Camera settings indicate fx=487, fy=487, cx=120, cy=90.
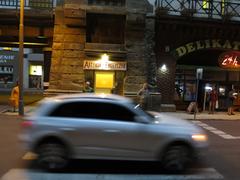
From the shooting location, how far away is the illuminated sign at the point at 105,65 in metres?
27.2

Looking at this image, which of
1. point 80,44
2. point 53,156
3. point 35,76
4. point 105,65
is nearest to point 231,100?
point 105,65

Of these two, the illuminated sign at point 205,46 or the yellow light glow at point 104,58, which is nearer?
the yellow light glow at point 104,58

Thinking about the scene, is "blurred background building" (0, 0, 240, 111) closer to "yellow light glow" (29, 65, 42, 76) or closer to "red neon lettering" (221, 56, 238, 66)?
"red neon lettering" (221, 56, 238, 66)

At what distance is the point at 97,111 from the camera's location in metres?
10.7

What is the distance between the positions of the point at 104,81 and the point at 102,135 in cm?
1725

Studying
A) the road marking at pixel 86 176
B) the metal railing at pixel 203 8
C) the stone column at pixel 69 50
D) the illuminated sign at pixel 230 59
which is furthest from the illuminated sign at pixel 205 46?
the road marking at pixel 86 176

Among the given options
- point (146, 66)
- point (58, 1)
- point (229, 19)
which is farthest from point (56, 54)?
point (229, 19)

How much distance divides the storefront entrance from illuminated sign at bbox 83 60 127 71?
416 mm

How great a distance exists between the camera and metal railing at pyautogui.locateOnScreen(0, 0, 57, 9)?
2856 centimetres

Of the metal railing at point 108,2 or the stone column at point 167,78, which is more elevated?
the metal railing at point 108,2

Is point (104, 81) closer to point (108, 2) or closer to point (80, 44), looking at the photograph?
point (80, 44)

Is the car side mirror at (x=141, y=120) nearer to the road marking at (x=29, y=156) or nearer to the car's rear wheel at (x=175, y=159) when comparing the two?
the car's rear wheel at (x=175, y=159)

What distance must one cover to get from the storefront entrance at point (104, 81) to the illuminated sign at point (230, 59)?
268 inches

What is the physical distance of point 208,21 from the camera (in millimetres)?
27922
